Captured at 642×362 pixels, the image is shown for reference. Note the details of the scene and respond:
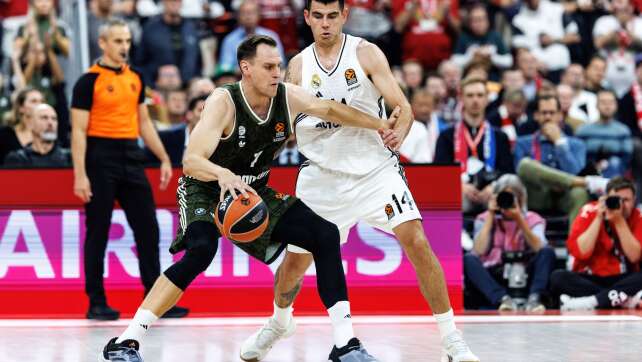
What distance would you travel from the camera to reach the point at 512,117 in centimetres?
1305

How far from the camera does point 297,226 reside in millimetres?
6953

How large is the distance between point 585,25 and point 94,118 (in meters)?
8.25

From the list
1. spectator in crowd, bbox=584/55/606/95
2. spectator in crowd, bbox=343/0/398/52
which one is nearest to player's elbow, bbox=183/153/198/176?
spectator in crowd, bbox=343/0/398/52

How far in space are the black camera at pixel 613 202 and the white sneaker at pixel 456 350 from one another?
381 cm

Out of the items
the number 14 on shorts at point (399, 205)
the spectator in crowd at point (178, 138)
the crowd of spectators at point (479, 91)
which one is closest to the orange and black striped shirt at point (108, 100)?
the crowd of spectators at point (479, 91)

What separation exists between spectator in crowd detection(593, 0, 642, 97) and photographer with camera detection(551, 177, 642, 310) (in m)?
4.74

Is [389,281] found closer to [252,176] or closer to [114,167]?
[114,167]

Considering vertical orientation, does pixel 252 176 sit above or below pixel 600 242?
above

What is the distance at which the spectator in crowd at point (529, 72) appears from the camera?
1455 cm

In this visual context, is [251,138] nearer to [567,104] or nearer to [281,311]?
[281,311]

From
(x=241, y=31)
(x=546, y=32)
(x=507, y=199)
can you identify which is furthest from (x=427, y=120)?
(x=546, y=32)

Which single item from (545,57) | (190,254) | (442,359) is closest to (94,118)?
(190,254)

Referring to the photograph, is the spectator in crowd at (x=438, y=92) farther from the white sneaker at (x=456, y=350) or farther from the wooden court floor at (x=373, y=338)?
the white sneaker at (x=456, y=350)

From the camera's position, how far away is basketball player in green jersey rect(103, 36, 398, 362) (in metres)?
6.86
